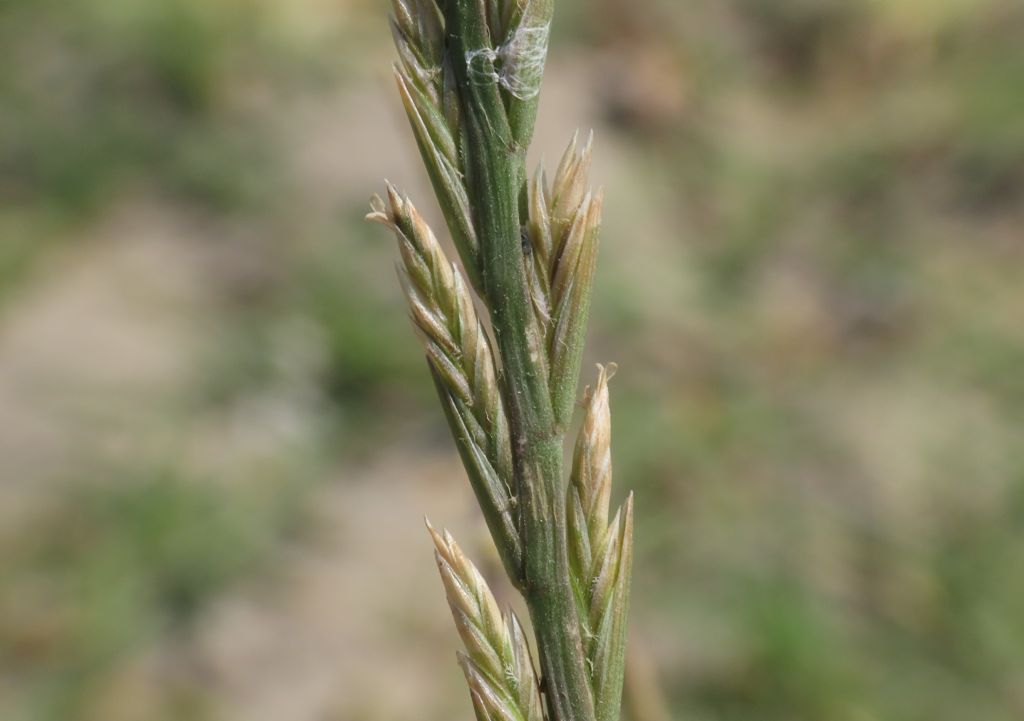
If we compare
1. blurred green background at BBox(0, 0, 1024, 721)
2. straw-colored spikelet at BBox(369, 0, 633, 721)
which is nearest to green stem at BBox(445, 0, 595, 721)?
straw-colored spikelet at BBox(369, 0, 633, 721)

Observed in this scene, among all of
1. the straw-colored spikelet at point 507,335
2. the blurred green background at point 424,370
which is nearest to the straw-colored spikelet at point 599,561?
the straw-colored spikelet at point 507,335

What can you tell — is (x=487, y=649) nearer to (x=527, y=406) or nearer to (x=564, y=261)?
(x=527, y=406)

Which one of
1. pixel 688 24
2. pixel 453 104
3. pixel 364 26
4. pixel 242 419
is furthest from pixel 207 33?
pixel 453 104

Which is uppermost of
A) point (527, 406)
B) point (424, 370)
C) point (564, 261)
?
point (424, 370)

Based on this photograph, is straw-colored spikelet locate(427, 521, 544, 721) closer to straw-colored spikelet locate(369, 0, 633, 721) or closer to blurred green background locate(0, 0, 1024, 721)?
straw-colored spikelet locate(369, 0, 633, 721)

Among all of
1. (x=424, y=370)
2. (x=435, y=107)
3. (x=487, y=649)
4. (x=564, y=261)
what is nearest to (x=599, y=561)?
(x=487, y=649)
